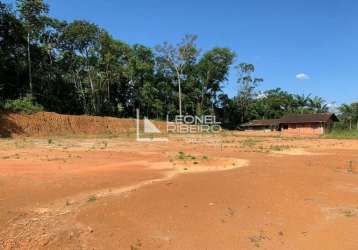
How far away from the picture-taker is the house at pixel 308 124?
43.9 meters

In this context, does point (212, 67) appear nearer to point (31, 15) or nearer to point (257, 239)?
point (31, 15)

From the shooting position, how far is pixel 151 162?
13625 millimetres

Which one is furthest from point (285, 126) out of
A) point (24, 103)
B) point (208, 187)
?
point (208, 187)

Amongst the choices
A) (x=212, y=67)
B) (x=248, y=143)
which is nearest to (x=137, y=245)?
(x=248, y=143)

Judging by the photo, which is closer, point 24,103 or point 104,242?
point 104,242

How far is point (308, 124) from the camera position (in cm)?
4544

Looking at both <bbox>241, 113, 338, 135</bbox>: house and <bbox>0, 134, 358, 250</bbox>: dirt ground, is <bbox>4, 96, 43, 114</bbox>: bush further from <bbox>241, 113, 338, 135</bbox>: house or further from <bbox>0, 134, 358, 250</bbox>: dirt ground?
<bbox>241, 113, 338, 135</bbox>: house

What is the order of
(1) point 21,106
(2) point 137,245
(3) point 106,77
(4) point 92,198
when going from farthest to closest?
(3) point 106,77 < (1) point 21,106 < (4) point 92,198 < (2) point 137,245

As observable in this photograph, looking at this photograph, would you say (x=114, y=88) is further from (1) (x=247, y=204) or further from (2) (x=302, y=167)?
(1) (x=247, y=204)

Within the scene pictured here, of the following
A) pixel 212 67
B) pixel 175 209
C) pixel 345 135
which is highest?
pixel 212 67

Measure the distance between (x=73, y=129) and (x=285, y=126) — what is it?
2971 cm

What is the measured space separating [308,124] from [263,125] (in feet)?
30.0

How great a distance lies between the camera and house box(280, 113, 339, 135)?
4388 centimetres

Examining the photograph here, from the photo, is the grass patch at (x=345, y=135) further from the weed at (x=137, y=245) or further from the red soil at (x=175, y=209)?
the weed at (x=137, y=245)
